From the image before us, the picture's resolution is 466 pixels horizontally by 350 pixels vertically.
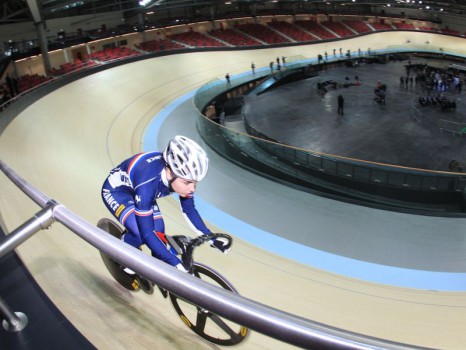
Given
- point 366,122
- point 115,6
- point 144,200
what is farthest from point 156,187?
point 115,6

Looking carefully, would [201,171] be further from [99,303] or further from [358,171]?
[358,171]

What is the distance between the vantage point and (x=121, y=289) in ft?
7.76

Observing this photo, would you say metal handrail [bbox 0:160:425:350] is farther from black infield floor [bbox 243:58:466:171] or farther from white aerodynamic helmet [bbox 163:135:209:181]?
black infield floor [bbox 243:58:466:171]

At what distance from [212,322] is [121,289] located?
0.66 m

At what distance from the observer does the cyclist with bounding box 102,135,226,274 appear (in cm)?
191

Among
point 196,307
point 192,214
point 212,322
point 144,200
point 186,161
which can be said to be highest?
point 186,161

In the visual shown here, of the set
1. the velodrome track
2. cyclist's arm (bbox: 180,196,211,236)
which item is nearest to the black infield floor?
the velodrome track

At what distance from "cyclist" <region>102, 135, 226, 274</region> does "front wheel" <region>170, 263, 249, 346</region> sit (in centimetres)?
19

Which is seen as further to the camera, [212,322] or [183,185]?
[212,322]

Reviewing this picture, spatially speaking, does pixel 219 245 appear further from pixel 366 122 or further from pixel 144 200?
pixel 366 122

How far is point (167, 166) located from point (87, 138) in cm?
691

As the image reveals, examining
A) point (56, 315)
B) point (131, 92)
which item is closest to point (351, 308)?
point (56, 315)

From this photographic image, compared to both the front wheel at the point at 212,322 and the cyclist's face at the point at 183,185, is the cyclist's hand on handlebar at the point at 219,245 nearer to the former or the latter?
the front wheel at the point at 212,322

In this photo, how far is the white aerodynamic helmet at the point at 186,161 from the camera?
1.91m
